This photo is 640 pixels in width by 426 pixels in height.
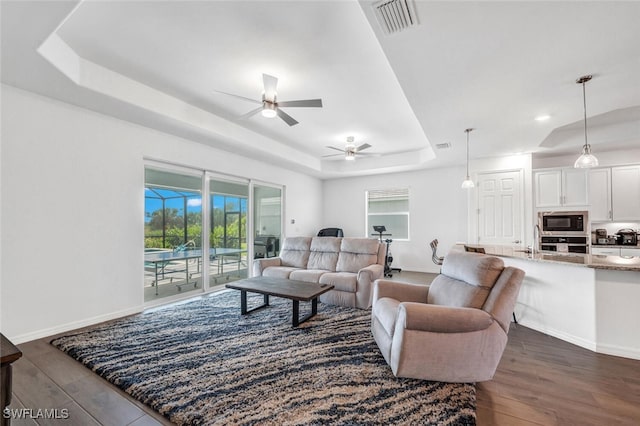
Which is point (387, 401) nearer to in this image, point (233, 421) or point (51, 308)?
point (233, 421)

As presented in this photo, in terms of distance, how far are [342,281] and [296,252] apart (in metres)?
1.30

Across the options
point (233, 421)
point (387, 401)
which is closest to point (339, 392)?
point (387, 401)

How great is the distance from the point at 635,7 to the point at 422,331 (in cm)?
253

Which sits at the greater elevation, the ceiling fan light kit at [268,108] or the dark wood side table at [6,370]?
the ceiling fan light kit at [268,108]

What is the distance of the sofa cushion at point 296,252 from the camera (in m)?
4.68

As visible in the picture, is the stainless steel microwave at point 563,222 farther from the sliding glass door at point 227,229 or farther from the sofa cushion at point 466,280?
the sliding glass door at point 227,229

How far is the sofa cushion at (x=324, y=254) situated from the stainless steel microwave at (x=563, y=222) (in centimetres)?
391

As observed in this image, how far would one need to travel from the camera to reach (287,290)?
3.10 metres

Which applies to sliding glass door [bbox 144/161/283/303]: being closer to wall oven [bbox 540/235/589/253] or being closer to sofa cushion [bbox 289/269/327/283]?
sofa cushion [bbox 289/269/327/283]

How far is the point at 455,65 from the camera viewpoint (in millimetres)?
2355

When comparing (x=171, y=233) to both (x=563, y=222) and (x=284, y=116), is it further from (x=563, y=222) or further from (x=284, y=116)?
(x=563, y=222)

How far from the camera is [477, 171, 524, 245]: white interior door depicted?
5.16 metres

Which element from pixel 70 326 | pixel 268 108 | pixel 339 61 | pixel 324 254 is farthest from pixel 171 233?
pixel 339 61

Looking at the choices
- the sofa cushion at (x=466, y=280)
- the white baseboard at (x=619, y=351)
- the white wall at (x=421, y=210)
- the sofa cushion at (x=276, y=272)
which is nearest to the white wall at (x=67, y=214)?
the sofa cushion at (x=276, y=272)
